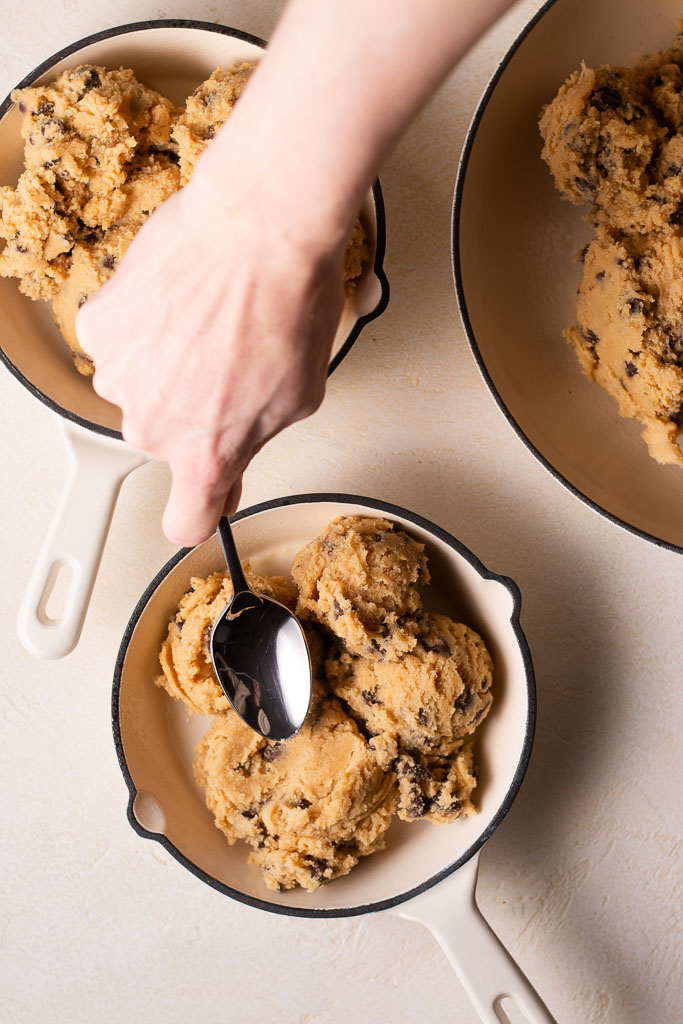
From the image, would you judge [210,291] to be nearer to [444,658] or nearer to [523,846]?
[444,658]

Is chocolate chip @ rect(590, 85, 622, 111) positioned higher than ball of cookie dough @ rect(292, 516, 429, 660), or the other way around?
chocolate chip @ rect(590, 85, 622, 111)

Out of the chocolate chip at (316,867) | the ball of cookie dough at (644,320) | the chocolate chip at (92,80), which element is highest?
the ball of cookie dough at (644,320)

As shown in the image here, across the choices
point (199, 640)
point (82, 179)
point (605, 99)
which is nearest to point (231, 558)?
point (199, 640)

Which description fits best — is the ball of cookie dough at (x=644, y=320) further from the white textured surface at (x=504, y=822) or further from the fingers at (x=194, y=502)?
the fingers at (x=194, y=502)

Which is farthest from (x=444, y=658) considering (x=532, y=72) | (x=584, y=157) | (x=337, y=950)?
(x=532, y=72)

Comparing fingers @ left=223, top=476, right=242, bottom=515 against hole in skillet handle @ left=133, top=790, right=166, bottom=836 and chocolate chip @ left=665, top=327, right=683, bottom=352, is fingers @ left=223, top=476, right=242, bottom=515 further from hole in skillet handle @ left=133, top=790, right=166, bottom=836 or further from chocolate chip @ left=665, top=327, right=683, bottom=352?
chocolate chip @ left=665, top=327, right=683, bottom=352

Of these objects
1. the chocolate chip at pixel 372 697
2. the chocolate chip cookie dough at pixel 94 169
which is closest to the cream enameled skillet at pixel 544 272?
the chocolate chip cookie dough at pixel 94 169

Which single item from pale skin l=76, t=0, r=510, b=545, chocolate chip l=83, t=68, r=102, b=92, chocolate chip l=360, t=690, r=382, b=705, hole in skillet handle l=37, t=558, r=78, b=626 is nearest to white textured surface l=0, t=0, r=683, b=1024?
hole in skillet handle l=37, t=558, r=78, b=626
